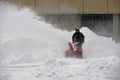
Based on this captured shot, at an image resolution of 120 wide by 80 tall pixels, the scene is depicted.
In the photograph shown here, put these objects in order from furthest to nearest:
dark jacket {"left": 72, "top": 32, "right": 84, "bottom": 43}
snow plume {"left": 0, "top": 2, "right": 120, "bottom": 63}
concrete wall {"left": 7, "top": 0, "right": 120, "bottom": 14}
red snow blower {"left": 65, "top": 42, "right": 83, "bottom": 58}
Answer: concrete wall {"left": 7, "top": 0, "right": 120, "bottom": 14} < dark jacket {"left": 72, "top": 32, "right": 84, "bottom": 43} < red snow blower {"left": 65, "top": 42, "right": 83, "bottom": 58} < snow plume {"left": 0, "top": 2, "right": 120, "bottom": 63}

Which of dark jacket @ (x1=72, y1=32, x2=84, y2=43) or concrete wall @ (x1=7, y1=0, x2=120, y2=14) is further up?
concrete wall @ (x1=7, y1=0, x2=120, y2=14)

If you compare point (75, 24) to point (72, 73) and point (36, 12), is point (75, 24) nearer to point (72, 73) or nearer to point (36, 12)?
point (36, 12)

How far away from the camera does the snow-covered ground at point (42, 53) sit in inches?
311

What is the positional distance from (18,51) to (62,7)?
7524 mm

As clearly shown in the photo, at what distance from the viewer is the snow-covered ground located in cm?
790

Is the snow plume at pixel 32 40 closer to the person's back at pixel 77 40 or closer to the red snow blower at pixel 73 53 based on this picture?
the red snow blower at pixel 73 53

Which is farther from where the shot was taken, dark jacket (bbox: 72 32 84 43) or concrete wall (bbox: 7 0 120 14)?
concrete wall (bbox: 7 0 120 14)

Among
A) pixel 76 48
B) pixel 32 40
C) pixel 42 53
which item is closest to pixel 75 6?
pixel 32 40

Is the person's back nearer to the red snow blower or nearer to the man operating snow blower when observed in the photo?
the man operating snow blower

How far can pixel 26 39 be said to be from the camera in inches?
518

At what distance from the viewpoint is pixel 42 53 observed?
1148 cm

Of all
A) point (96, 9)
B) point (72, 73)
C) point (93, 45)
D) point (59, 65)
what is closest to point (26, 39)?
point (93, 45)

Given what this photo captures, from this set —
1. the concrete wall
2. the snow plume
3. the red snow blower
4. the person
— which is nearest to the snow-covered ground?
the snow plume

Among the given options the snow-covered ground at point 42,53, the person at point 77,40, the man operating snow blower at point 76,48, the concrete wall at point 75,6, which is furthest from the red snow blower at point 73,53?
the concrete wall at point 75,6
